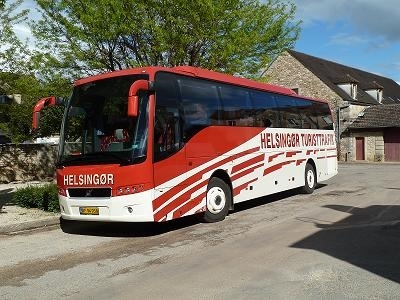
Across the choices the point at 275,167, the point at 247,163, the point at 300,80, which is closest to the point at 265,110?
the point at 275,167

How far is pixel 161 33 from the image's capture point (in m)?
17.2

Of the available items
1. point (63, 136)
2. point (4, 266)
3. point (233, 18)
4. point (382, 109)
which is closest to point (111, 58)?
point (233, 18)

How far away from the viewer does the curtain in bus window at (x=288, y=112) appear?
49.9ft

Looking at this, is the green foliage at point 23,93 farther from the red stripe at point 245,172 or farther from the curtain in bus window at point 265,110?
the red stripe at point 245,172

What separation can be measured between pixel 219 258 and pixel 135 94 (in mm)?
3039

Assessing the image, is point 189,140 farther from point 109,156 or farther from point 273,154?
point 273,154

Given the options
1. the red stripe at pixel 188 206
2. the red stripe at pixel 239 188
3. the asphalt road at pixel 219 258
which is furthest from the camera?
the red stripe at pixel 239 188

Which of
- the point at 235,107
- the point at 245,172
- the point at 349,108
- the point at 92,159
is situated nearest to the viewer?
the point at 92,159

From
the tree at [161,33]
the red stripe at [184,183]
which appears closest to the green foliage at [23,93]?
the tree at [161,33]

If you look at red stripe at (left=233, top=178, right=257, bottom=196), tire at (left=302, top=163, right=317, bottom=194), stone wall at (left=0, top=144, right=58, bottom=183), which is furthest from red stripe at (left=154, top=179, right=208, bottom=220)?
stone wall at (left=0, top=144, right=58, bottom=183)

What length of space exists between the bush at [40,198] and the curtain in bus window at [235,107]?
448 centimetres

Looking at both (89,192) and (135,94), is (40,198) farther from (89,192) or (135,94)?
(135,94)

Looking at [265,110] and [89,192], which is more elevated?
[265,110]

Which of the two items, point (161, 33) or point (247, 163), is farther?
point (161, 33)
